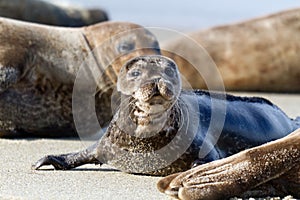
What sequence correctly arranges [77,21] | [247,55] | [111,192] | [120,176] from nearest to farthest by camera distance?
[111,192], [120,176], [77,21], [247,55]

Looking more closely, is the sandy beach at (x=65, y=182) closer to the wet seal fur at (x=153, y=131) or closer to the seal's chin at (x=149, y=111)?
the wet seal fur at (x=153, y=131)

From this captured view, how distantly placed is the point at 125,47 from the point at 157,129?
253cm

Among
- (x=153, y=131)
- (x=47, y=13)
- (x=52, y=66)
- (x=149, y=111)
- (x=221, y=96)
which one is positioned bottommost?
(x=47, y=13)

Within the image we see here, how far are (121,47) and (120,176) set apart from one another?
240 centimetres

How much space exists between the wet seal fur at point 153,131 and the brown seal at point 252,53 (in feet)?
18.4

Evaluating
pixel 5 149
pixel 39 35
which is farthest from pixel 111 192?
pixel 39 35

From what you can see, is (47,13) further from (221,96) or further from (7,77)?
(221,96)

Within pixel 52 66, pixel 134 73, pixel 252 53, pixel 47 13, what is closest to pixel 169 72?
pixel 134 73

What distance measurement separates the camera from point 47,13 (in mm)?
10562

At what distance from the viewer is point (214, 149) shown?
16.8 feet

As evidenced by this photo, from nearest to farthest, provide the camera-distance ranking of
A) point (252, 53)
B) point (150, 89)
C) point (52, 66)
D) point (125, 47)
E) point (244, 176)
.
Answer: point (244, 176)
point (150, 89)
point (52, 66)
point (125, 47)
point (252, 53)

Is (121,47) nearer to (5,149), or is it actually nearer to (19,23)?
(19,23)

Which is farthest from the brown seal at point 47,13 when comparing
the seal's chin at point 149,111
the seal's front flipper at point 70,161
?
the seal's chin at point 149,111

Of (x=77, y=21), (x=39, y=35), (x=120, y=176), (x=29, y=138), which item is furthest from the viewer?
(x=77, y=21)
